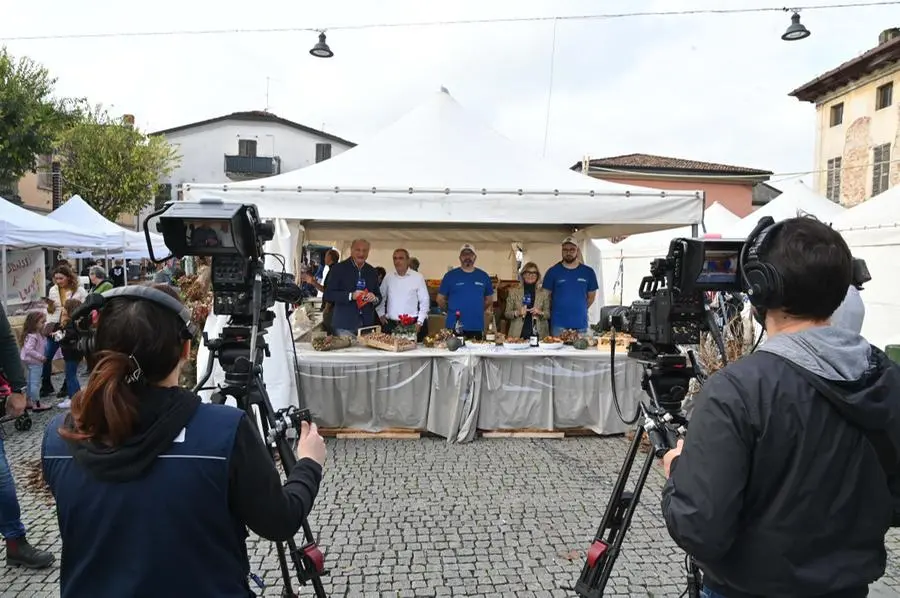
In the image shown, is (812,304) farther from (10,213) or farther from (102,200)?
(102,200)

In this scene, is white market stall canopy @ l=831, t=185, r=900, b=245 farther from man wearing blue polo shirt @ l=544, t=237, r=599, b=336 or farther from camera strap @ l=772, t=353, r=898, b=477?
camera strap @ l=772, t=353, r=898, b=477

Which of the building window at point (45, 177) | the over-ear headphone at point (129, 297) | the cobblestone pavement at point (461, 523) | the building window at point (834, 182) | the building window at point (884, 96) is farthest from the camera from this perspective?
the building window at point (45, 177)

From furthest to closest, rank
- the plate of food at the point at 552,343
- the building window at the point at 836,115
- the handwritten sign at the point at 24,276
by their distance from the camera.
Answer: the building window at the point at 836,115 → the handwritten sign at the point at 24,276 → the plate of food at the point at 552,343

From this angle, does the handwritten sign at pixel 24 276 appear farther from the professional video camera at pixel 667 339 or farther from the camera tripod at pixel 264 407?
the professional video camera at pixel 667 339

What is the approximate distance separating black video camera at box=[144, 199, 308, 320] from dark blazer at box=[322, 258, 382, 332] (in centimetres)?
377

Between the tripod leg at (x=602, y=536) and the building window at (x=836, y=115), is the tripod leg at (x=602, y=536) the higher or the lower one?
the lower one

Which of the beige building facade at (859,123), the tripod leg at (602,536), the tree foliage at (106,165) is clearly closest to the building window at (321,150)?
the tree foliage at (106,165)

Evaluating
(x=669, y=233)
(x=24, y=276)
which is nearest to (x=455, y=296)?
(x=24, y=276)

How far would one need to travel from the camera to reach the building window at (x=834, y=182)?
23.1 m

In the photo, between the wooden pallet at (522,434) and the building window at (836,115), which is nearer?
the wooden pallet at (522,434)

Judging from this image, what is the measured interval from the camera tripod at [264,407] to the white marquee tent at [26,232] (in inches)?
286

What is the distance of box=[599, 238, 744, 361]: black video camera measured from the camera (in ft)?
7.16

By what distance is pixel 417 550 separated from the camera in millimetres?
3426

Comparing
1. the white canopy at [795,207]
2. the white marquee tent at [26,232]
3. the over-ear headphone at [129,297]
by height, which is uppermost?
the white canopy at [795,207]
